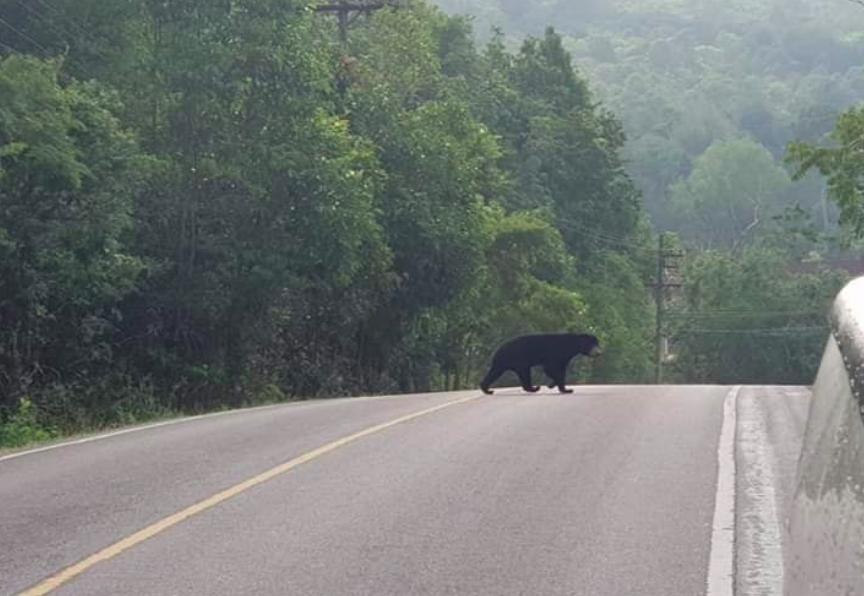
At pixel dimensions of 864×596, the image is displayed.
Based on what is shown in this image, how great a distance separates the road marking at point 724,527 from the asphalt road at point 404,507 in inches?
2.8

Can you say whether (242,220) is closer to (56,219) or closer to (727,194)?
(56,219)

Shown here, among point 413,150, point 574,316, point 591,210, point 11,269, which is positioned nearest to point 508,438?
point 11,269

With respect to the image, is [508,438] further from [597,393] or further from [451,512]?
[597,393]

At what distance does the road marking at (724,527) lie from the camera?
8.21 m

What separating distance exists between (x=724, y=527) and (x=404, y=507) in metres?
2.12

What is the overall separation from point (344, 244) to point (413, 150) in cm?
928

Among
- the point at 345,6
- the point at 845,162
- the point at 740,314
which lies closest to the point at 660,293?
the point at 740,314

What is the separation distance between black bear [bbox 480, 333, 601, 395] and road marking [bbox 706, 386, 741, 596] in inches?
361

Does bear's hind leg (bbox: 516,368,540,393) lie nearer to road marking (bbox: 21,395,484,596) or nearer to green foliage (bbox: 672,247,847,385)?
road marking (bbox: 21,395,484,596)

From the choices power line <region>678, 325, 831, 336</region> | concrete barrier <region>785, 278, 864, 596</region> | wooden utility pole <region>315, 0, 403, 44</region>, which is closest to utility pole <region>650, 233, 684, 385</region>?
power line <region>678, 325, 831, 336</region>

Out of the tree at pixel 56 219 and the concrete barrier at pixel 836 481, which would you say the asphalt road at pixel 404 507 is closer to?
the concrete barrier at pixel 836 481

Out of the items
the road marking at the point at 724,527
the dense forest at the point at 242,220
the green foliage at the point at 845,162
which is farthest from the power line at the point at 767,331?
the road marking at the point at 724,527

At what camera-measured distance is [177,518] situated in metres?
10.5

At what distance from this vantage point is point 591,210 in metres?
71.6
